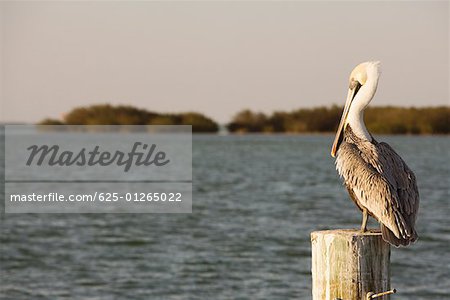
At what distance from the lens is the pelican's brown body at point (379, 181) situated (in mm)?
5652

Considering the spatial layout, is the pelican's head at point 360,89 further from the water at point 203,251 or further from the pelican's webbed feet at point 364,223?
the water at point 203,251

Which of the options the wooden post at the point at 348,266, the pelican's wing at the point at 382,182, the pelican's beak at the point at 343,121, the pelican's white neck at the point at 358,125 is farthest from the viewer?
the pelican's beak at the point at 343,121

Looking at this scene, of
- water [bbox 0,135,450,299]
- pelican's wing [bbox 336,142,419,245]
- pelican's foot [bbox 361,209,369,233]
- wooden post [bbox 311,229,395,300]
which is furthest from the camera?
water [bbox 0,135,450,299]

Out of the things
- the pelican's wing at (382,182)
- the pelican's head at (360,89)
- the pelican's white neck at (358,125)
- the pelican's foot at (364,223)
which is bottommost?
the pelican's foot at (364,223)

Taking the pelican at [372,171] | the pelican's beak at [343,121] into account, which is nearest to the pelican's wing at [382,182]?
the pelican at [372,171]

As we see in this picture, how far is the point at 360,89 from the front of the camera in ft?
20.8

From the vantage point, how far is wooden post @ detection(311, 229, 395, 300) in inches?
200

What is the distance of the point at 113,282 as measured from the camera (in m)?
14.7

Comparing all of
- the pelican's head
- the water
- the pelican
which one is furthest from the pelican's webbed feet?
the water

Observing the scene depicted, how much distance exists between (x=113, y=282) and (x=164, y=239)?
5643 mm

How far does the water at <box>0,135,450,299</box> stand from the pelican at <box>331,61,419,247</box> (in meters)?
7.27

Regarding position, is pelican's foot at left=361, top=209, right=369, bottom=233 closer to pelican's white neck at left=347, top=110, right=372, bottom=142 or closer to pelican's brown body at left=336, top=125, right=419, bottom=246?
pelican's brown body at left=336, top=125, right=419, bottom=246

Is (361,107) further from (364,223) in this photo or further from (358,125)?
(364,223)

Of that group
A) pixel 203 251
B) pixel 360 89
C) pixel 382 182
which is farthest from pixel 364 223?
pixel 203 251
